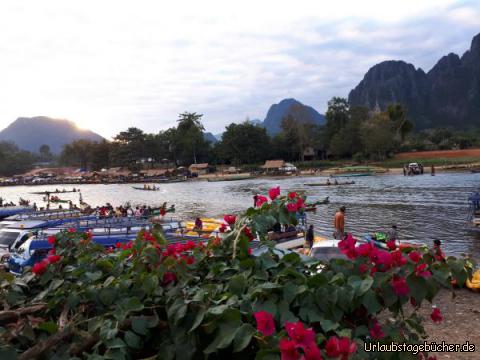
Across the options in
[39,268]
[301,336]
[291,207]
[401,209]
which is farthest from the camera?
[401,209]

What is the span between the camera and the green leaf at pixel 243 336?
8.28ft

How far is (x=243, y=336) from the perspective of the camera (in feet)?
8.46

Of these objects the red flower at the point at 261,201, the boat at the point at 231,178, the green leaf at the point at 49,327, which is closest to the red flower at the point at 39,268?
the green leaf at the point at 49,327

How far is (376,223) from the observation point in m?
28.5

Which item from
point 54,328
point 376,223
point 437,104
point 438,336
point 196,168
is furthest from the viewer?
point 437,104

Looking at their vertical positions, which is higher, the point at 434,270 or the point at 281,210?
the point at 281,210

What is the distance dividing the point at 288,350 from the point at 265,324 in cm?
32

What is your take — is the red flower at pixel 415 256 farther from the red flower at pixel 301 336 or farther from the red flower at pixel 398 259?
the red flower at pixel 301 336

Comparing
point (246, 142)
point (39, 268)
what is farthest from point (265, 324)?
point (246, 142)

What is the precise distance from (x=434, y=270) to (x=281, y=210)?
1.37 m

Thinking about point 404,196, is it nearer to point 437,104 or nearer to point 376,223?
point 376,223

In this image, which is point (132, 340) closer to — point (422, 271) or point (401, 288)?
point (401, 288)

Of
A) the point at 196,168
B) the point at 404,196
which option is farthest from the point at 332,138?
the point at 404,196

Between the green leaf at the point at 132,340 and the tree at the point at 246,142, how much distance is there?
9627cm
